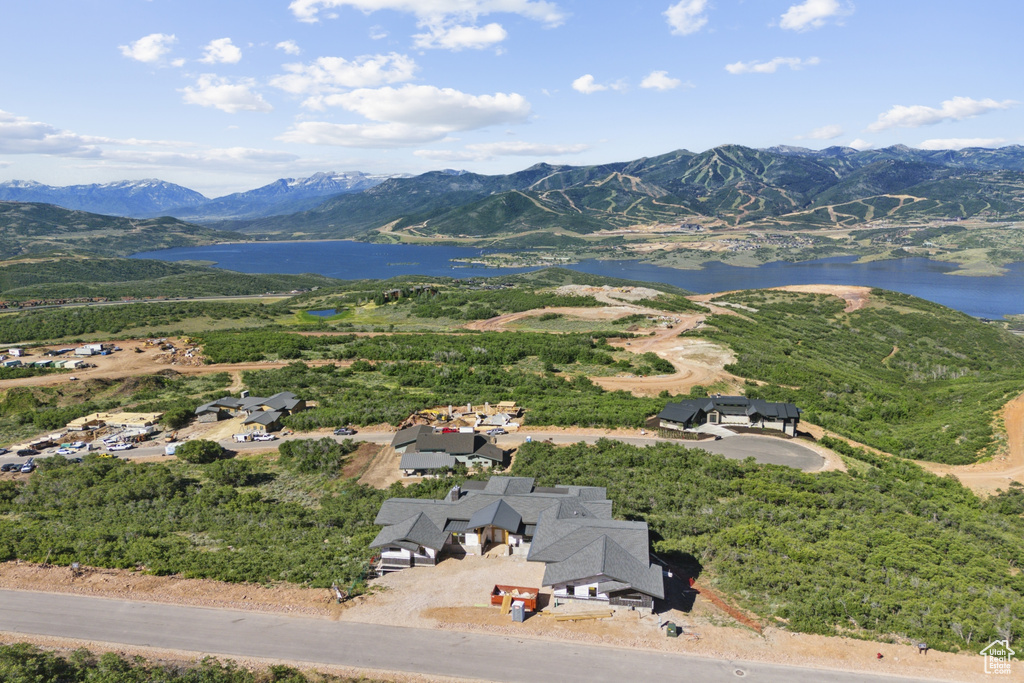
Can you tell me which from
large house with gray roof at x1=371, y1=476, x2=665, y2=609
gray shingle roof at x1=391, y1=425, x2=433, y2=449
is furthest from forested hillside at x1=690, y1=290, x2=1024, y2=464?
gray shingle roof at x1=391, y1=425, x2=433, y2=449

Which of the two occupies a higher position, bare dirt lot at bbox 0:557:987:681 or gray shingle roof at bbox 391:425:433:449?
gray shingle roof at bbox 391:425:433:449

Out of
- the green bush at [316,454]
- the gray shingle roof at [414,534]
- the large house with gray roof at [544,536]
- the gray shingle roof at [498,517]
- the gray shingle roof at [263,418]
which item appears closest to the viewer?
the large house with gray roof at [544,536]

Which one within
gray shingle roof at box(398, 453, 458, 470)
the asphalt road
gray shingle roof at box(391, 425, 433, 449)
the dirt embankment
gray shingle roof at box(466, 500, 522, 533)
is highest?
gray shingle roof at box(466, 500, 522, 533)

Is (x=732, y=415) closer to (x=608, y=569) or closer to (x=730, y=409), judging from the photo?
(x=730, y=409)

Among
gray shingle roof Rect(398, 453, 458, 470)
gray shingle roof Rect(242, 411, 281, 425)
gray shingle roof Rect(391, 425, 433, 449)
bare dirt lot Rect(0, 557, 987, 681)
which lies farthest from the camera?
gray shingle roof Rect(242, 411, 281, 425)

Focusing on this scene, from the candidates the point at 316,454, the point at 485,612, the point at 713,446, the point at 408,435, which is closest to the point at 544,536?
the point at 485,612

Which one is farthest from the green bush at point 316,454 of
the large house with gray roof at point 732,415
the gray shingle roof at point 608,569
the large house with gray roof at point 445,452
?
the large house with gray roof at point 732,415

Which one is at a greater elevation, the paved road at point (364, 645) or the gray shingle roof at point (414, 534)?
the gray shingle roof at point (414, 534)

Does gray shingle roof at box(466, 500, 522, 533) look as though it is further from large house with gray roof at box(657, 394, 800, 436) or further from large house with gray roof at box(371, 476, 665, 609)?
large house with gray roof at box(657, 394, 800, 436)

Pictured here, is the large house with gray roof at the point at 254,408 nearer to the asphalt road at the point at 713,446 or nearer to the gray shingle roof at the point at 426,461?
the asphalt road at the point at 713,446
